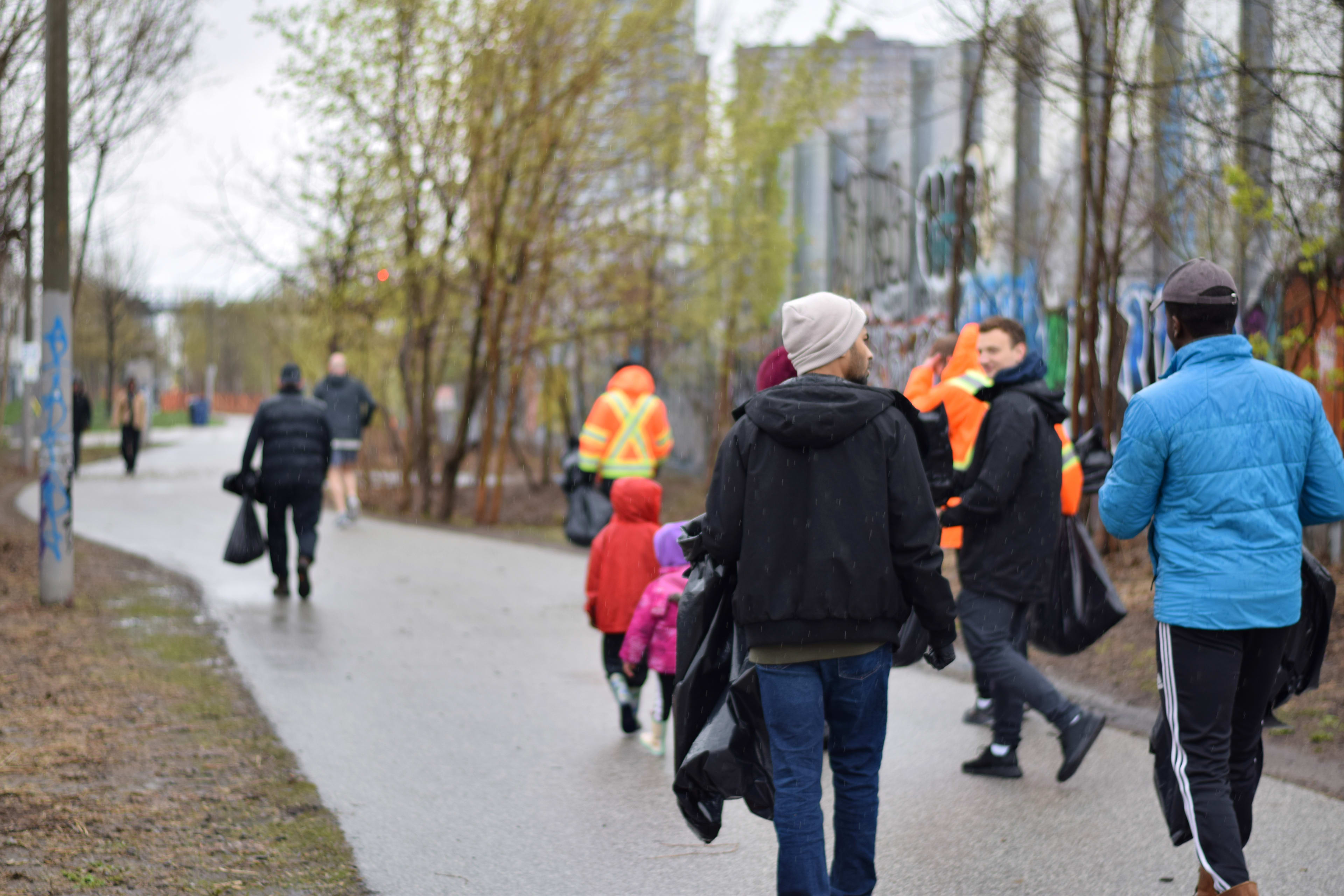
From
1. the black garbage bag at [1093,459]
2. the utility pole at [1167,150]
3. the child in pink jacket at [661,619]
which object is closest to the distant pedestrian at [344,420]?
the utility pole at [1167,150]

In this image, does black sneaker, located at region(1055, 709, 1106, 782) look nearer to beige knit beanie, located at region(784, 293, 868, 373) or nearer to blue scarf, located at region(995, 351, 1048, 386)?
blue scarf, located at region(995, 351, 1048, 386)

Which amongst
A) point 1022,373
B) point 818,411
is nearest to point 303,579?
point 1022,373

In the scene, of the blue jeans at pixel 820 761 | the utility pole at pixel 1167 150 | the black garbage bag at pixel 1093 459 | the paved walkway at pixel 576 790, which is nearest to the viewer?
the blue jeans at pixel 820 761

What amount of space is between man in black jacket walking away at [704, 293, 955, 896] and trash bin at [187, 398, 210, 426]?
7024cm

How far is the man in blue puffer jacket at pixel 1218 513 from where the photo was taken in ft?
12.6

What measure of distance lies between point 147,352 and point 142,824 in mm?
70329

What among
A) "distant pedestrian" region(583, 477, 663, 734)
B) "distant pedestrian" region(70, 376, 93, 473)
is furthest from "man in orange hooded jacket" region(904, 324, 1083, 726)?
"distant pedestrian" region(70, 376, 93, 473)

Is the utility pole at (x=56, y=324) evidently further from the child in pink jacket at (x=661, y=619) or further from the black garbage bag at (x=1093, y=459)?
the black garbage bag at (x=1093, y=459)

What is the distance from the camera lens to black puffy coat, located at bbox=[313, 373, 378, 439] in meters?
16.8

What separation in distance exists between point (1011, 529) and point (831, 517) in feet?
7.50

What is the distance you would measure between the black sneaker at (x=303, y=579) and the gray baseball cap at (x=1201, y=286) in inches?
311

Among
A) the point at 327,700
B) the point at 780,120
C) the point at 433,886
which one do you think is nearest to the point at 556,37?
the point at 780,120

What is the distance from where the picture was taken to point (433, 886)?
4.49 meters

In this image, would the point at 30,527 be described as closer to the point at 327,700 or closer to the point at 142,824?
the point at 327,700
